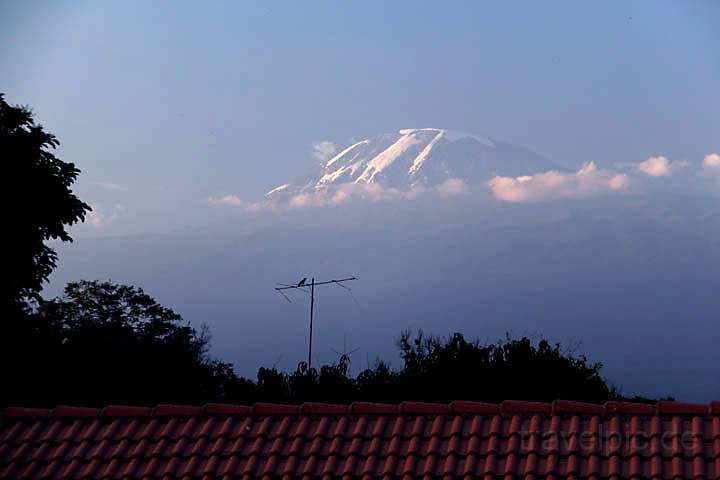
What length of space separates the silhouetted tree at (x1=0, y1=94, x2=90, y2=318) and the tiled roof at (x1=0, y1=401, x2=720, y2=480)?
1746 cm

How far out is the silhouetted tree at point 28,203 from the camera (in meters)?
26.1

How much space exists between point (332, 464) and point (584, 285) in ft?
638

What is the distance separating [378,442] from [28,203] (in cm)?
2000

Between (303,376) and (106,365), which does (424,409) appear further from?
(106,365)

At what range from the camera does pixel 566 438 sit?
28.5ft

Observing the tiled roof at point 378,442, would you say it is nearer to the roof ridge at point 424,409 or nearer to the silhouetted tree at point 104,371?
the roof ridge at point 424,409

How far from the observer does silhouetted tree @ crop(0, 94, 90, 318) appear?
26.1m

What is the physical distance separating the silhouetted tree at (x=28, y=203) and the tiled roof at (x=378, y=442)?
17.5m

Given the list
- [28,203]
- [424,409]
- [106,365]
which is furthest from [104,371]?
[424,409]

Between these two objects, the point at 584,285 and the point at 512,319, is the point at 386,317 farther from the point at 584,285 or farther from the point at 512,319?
the point at 584,285

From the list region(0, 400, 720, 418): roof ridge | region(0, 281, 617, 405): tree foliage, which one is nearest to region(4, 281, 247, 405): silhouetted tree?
region(0, 281, 617, 405): tree foliage

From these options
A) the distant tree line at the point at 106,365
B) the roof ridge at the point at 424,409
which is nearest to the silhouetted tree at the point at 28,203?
the distant tree line at the point at 106,365

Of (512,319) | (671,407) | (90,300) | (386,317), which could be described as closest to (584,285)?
(512,319)

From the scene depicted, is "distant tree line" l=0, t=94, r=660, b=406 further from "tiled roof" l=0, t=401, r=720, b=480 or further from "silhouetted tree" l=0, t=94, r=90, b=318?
"tiled roof" l=0, t=401, r=720, b=480
